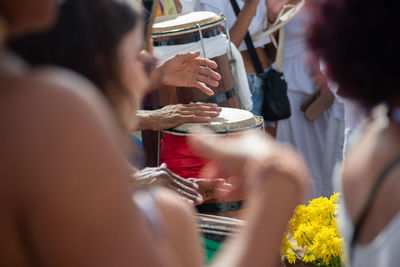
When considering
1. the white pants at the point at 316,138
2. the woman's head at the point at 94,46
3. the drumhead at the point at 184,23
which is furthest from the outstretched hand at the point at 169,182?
the white pants at the point at 316,138

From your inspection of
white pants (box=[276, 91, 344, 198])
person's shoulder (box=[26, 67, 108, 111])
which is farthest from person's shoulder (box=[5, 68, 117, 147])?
white pants (box=[276, 91, 344, 198])

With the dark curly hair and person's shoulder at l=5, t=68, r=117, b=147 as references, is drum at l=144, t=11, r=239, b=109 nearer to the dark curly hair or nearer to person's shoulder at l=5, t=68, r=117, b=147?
the dark curly hair

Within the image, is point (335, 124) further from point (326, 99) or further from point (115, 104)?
point (115, 104)

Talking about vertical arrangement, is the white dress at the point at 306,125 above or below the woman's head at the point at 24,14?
below

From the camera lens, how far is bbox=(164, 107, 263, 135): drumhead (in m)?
2.78

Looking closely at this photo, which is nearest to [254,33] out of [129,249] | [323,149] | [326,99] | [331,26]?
[326,99]

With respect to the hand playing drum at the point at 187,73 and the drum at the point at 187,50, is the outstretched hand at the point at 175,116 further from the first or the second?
the drum at the point at 187,50

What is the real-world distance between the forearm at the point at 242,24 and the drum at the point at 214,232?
2637 millimetres

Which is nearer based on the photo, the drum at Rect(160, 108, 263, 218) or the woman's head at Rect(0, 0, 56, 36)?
the woman's head at Rect(0, 0, 56, 36)

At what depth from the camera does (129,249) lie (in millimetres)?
889

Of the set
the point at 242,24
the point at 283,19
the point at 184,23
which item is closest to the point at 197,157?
the point at 184,23

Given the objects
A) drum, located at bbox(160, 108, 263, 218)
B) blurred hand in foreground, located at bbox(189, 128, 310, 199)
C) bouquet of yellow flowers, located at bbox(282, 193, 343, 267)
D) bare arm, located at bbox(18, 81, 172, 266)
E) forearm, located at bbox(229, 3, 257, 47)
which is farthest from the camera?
forearm, located at bbox(229, 3, 257, 47)

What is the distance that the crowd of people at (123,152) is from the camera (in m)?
0.83

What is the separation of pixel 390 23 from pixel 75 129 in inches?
24.3
